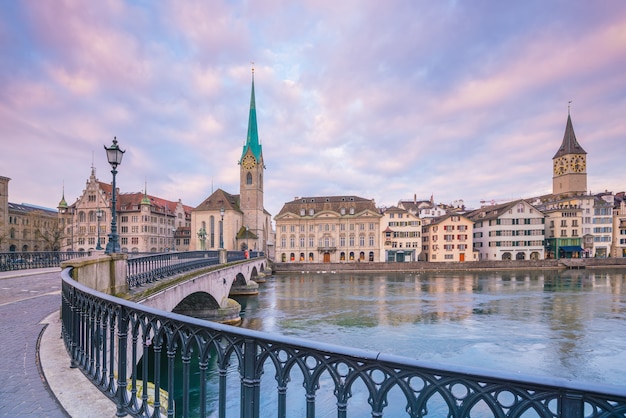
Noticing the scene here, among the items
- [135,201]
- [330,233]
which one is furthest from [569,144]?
[135,201]

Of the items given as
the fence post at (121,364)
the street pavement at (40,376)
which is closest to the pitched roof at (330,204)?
the street pavement at (40,376)

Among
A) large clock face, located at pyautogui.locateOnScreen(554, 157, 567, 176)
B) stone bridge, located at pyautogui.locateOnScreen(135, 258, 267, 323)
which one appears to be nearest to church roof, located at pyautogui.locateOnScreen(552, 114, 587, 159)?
large clock face, located at pyautogui.locateOnScreen(554, 157, 567, 176)

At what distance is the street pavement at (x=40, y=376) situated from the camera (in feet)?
12.6

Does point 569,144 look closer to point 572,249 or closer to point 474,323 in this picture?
point 572,249

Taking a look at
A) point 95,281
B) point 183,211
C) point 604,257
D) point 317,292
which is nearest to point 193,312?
point 95,281

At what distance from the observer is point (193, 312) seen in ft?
75.9

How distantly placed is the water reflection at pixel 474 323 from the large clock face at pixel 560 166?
79.3m

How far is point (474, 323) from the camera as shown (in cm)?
2380

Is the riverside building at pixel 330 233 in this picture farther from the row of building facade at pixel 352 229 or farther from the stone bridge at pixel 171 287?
the stone bridge at pixel 171 287

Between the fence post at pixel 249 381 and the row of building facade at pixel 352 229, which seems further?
the row of building facade at pixel 352 229

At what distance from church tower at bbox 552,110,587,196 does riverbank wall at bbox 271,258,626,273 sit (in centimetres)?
3913

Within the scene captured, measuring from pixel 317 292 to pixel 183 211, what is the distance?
6596 cm

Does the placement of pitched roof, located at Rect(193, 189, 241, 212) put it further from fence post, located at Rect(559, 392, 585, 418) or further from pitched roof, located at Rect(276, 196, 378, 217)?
fence post, located at Rect(559, 392, 585, 418)

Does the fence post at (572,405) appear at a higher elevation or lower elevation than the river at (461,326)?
higher
